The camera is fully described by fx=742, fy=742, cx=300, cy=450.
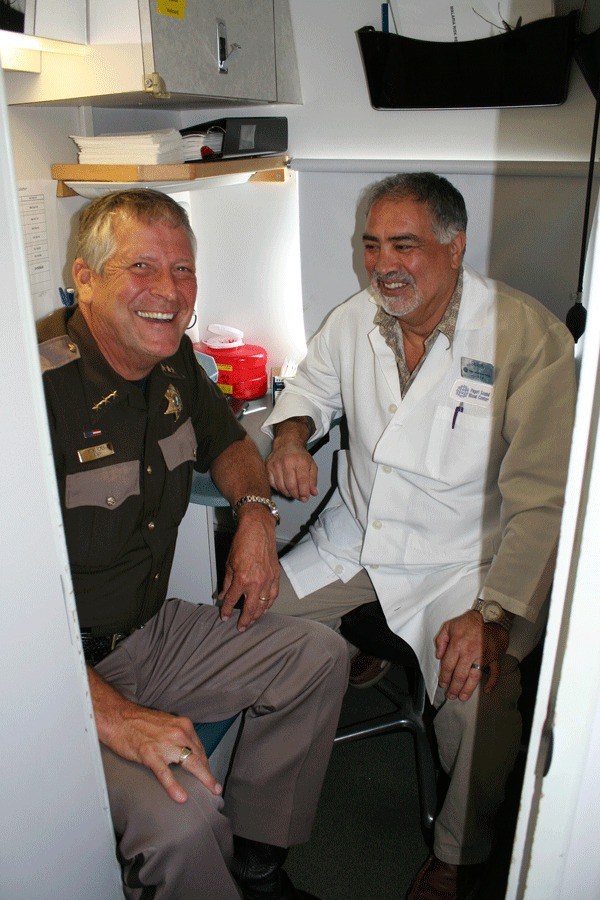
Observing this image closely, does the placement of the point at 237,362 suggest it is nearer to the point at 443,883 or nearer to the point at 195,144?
the point at 195,144

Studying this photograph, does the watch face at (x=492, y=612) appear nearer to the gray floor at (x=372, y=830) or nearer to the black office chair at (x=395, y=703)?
the black office chair at (x=395, y=703)

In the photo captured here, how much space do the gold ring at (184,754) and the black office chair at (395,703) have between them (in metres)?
0.62

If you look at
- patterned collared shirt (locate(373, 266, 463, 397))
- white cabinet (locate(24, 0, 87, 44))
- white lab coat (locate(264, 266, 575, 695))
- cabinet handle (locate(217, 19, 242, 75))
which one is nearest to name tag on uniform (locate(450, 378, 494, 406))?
white lab coat (locate(264, 266, 575, 695))

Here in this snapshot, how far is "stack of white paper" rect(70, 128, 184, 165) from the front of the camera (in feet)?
6.26

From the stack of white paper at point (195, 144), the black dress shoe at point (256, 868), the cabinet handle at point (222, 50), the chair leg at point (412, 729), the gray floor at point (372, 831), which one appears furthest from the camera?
the stack of white paper at point (195, 144)

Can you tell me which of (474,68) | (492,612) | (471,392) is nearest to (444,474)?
(471,392)

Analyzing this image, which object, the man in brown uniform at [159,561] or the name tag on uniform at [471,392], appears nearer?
the man in brown uniform at [159,561]

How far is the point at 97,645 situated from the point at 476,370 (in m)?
1.02

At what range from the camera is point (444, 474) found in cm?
172

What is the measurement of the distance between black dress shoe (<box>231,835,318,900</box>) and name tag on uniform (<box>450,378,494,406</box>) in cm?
104

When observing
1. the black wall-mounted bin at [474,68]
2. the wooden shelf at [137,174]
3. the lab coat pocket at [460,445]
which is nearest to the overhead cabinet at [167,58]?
the wooden shelf at [137,174]

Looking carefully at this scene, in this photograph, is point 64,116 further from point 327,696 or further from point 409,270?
point 327,696

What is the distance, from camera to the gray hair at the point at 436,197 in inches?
69.2

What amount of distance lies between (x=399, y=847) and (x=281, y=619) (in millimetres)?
640
